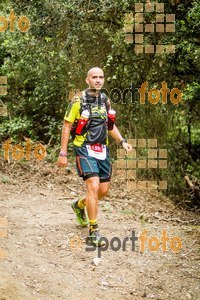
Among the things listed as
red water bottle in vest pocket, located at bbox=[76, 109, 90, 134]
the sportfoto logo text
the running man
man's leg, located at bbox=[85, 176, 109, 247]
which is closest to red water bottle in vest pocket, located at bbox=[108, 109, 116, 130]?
the running man

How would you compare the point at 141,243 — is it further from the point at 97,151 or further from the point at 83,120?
the point at 83,120

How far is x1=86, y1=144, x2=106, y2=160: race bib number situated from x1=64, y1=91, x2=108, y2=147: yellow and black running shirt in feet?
0.17

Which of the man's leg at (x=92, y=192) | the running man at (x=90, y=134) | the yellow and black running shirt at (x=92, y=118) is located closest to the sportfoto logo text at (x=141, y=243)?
the running man at (x=90, y=134)

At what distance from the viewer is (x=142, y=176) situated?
31.8 ft

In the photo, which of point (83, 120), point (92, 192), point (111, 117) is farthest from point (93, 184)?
point (111, 117)

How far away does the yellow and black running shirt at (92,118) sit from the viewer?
5.45 metres

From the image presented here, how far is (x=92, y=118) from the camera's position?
550 centimetres

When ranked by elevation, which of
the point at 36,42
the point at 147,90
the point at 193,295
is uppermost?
the point at 36,42

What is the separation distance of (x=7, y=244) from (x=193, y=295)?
2.17 metres

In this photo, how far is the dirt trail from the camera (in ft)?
16.0

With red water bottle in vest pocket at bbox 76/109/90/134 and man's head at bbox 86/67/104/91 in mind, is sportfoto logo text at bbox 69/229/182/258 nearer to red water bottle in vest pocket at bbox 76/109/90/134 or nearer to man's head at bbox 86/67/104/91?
red water bottle in vest pocket at bbox 76/109/90/134

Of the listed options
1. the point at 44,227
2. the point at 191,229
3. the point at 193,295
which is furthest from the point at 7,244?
the point at 191,229

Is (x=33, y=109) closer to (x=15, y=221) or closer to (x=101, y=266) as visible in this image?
(x=15, y=221)

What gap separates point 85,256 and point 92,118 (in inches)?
61.1
